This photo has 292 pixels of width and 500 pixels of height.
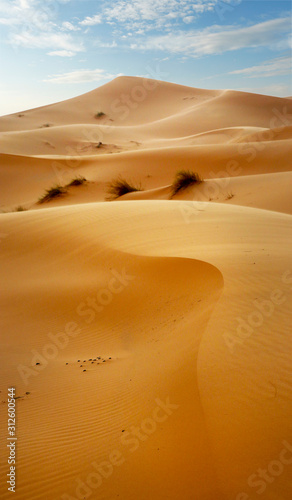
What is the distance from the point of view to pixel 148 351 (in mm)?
3623

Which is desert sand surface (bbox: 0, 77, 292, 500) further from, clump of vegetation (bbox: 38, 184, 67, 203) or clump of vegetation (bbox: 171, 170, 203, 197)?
clump of vegetation (bbox: 38, 184, 67, 203)

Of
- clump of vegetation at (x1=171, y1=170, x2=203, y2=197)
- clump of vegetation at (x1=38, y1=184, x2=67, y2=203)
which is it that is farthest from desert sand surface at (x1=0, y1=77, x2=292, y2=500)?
clump of vegetation at (x1=38, y1=184, x2=67, y2=203)

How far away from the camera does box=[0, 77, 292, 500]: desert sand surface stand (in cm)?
220

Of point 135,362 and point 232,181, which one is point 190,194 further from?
point 135,362

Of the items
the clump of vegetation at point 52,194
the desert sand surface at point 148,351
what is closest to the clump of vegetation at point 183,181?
the desert sand surface at point 148,351

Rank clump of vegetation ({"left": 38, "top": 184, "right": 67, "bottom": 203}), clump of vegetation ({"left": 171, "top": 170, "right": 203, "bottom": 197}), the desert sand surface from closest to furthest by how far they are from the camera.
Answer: the desert sand surface → clump of vegetation ({"left": 171, "top": 170, "right": 203, "bottom": 197}) → clump of vegetation ({"left": 38, "top": 184, "right": 67, "bottom": 203})

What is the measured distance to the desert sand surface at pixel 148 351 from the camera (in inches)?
86.4

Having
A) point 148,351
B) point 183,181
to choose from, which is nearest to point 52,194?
point 183,181

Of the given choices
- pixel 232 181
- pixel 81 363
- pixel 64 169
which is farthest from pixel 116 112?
pixel 81 363

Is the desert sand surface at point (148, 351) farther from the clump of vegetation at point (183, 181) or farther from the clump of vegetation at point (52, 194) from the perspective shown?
the clump of vegetation at point (52, 194)

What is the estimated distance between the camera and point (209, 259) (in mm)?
4875

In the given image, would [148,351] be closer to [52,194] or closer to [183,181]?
[183,181]

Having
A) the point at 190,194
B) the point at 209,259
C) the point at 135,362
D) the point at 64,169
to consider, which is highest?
the point at 64,169

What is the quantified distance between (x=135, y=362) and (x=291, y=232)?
379cm
